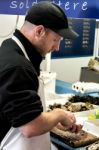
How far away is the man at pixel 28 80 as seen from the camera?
1.07m

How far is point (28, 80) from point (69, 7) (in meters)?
1.04

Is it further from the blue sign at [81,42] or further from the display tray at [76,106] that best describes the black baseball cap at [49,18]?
the blue sign at [81,42]

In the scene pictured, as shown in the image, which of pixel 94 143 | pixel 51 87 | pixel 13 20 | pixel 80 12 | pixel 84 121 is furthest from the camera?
pixel 13 20

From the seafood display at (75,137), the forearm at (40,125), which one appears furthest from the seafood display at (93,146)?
the forearm at (40,125)

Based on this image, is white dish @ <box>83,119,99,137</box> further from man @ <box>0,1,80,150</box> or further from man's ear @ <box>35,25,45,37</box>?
man's ear @ <box>35,25,45,37</box>

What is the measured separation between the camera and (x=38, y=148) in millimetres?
1370

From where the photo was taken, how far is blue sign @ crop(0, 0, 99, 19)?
1803 mm

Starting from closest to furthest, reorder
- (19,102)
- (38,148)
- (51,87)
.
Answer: (19,102) → (38,148) → (51,87)

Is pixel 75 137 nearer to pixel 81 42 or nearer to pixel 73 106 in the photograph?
pixel 73 106

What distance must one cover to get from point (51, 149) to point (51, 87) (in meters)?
0.93

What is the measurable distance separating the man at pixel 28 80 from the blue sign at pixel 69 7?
22.8 inches

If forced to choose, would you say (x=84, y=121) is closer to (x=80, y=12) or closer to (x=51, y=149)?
(x=51, y=149)

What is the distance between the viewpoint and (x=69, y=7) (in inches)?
78.9

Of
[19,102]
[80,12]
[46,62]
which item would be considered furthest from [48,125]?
[46,62]
